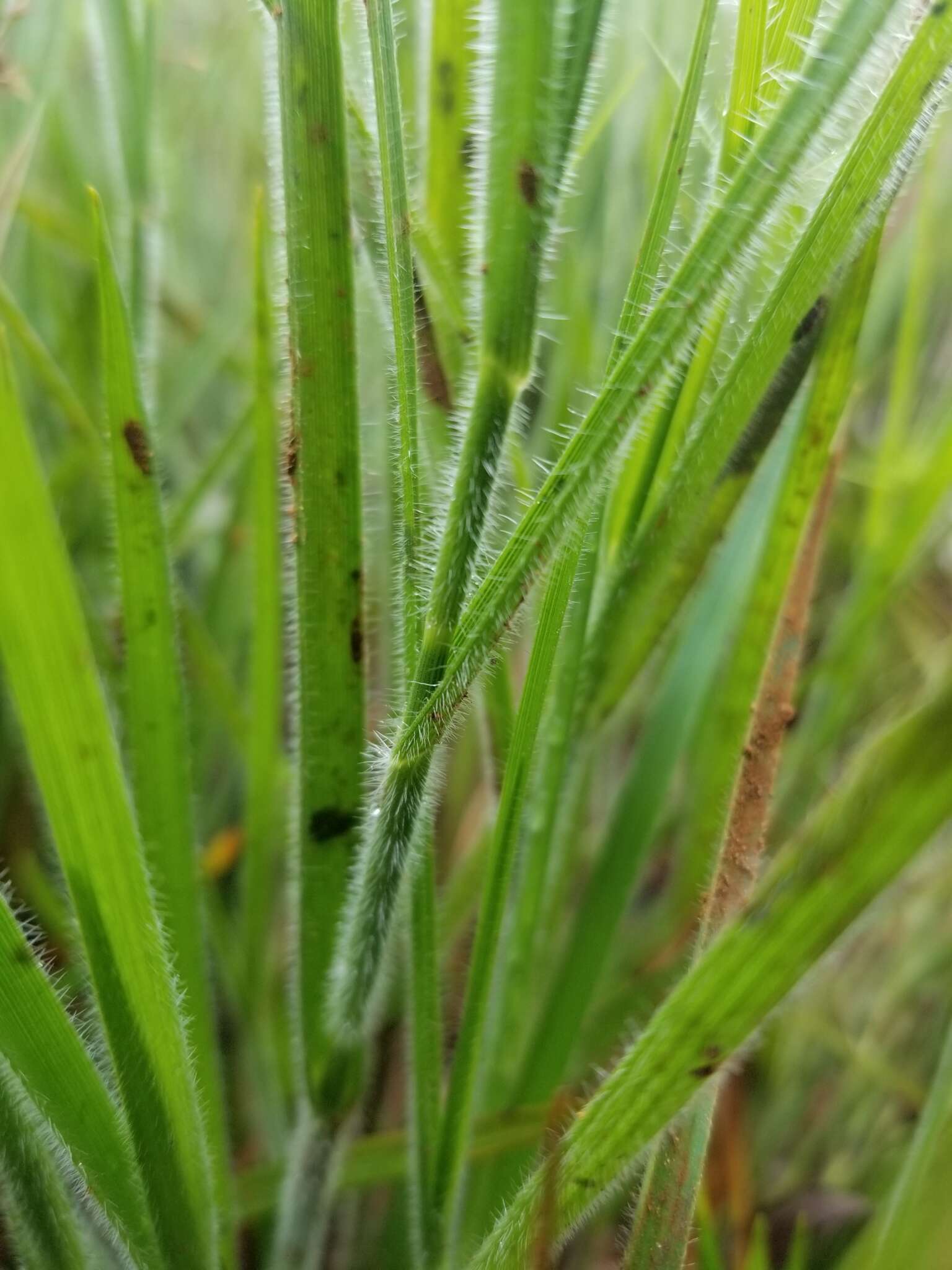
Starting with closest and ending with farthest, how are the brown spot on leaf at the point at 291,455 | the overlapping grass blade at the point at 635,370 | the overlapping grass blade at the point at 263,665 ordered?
the overlapping grass blade at the point at 635,370
the brown spot on leaf at the point at 291,455
the overlapping grass blade at the point at 263,665

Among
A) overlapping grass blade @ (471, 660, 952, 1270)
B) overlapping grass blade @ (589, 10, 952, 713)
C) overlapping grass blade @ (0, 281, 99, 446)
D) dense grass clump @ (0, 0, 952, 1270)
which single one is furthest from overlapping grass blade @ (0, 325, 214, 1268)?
overlapping grass blade @ (0, 281, 99, 446)

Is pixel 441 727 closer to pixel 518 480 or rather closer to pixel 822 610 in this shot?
pixel 518 480

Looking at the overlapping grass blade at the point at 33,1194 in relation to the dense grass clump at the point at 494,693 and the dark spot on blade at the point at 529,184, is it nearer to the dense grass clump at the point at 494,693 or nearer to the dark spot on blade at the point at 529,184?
the dense grass clump at the point at 494,693

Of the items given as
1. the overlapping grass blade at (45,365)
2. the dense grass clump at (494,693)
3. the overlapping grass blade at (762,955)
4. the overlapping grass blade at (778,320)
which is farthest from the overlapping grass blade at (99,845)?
the overlapping grass blade at (45,365)

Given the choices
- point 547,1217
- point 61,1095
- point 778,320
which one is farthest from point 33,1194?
point 778,320

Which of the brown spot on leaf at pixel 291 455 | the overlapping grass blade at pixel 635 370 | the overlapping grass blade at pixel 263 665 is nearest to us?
the overlapping grass blade at pixel 635 370

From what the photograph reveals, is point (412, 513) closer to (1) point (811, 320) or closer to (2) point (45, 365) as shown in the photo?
(1) point (811, 320)

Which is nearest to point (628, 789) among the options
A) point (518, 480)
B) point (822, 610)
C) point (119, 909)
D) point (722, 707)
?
point (722, 707)
